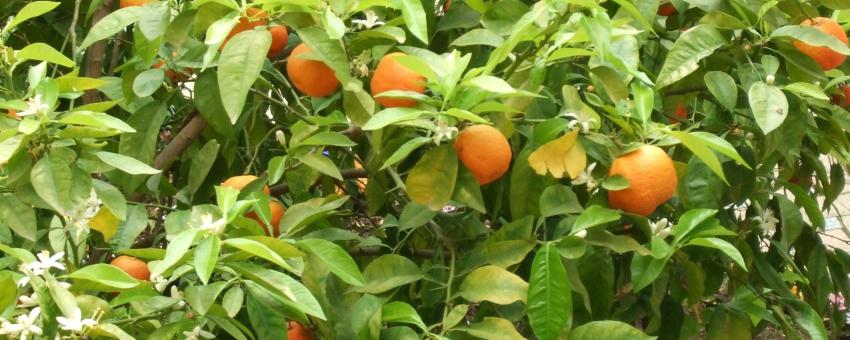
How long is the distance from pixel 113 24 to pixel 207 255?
1.29ft

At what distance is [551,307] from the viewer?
103 centimetres

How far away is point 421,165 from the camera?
1109 mm

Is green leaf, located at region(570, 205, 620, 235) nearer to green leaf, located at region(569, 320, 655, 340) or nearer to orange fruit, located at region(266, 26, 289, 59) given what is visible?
green leaf, located at region(569, 320, 655, 340)

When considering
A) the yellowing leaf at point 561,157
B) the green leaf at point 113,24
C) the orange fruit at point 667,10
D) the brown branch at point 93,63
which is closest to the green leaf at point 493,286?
the yellowing leaf at point 561,157

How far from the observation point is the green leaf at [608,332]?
3.45 feet

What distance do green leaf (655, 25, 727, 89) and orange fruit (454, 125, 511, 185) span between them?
21 cm

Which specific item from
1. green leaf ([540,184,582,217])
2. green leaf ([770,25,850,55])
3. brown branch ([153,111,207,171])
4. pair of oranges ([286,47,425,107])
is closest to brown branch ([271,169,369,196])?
brown branch ([153,111,207,171])

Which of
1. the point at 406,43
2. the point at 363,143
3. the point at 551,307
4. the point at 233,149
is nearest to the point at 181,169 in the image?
the point at 233,149

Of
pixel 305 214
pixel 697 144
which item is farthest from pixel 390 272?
pixel 697 144

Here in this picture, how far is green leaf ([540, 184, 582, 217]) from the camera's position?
1143 millimetres

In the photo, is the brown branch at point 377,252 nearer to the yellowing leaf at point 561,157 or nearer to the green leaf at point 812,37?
the yellowing leaf at point 561,157

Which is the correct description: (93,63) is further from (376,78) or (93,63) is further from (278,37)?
(376,78)

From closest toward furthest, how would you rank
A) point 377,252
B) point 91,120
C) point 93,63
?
point 91,120 → point 377,252 → point 93,63

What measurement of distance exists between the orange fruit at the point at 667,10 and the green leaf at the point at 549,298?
1.96 ft
